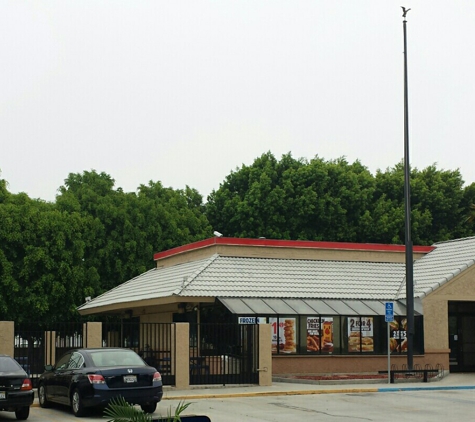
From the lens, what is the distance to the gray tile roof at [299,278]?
1388 inches

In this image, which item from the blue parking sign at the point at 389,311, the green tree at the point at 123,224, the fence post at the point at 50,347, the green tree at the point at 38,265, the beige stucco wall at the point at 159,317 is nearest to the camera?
the fence post at the point at 50,347

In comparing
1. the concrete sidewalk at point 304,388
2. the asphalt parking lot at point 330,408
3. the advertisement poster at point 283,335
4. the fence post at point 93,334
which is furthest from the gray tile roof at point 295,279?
the asphalt parking lot at point 330,408

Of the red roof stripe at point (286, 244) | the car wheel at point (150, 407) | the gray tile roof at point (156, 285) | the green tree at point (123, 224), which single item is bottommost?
the car wheel at point (150, 407)

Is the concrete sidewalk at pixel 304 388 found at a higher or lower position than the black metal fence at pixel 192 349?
lower

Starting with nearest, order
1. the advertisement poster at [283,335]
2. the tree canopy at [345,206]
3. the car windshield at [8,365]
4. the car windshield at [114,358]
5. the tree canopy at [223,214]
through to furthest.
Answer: the car windshield at [8,365] → the car windshield at [114,358] → the advertisement poster at [283,335] → the tree canopy at [223,214] → the tree canopy at [345,206]

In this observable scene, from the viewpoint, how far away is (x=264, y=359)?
29.1 m

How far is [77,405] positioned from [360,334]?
17963mm

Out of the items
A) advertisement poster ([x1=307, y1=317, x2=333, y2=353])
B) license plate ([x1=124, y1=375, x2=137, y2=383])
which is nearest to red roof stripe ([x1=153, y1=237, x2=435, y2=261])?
advertisement poster ([x1=307, y1=317, x2=333, y2=353])

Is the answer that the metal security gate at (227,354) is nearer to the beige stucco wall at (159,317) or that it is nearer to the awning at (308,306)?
the awning at (308,306)

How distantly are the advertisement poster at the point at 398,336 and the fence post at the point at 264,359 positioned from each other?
8.76 meters

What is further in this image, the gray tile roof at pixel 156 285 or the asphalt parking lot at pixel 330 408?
the gray tile roof at pixel 156 285

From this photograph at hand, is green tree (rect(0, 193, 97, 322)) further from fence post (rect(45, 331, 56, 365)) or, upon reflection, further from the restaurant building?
fence post (rect(45, 331, 56, 365))

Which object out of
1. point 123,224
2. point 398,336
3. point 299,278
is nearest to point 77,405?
point 299,278

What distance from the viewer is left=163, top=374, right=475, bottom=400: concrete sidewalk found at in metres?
25.7
